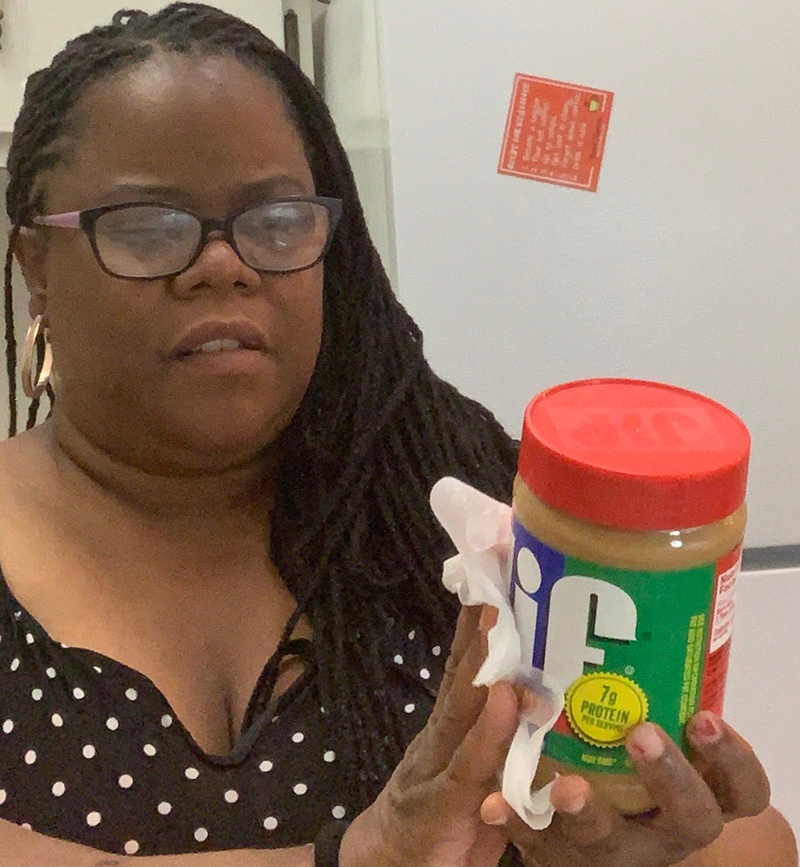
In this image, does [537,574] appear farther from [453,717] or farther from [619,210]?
[619,210]

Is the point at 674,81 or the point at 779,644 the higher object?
the point at 674,81

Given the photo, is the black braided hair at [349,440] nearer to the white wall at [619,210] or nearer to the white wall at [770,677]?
the white wall at [619,210]

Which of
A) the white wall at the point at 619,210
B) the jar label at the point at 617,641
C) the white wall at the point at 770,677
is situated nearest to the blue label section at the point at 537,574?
the jar label at the point at 617,641

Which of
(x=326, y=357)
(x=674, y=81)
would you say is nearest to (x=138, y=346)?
(x=326, y=357)

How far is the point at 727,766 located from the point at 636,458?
6.8 inches

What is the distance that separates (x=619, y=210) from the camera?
123 centimetres

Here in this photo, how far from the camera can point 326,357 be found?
2.63 feet

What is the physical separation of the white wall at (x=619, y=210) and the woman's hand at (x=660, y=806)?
85 centimetres

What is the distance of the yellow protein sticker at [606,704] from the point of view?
1.25ft

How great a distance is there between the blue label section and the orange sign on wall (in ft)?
2.96

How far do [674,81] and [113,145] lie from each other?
84 cm

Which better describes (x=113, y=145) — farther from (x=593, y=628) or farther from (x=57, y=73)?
(x=593, y=628)

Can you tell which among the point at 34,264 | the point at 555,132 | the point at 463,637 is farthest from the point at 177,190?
the point at 555,132

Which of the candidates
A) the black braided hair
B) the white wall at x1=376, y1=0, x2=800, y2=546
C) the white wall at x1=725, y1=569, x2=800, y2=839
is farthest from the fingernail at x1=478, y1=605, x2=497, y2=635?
the white wall at x1=725, y1=569, x2=800, y2=839
